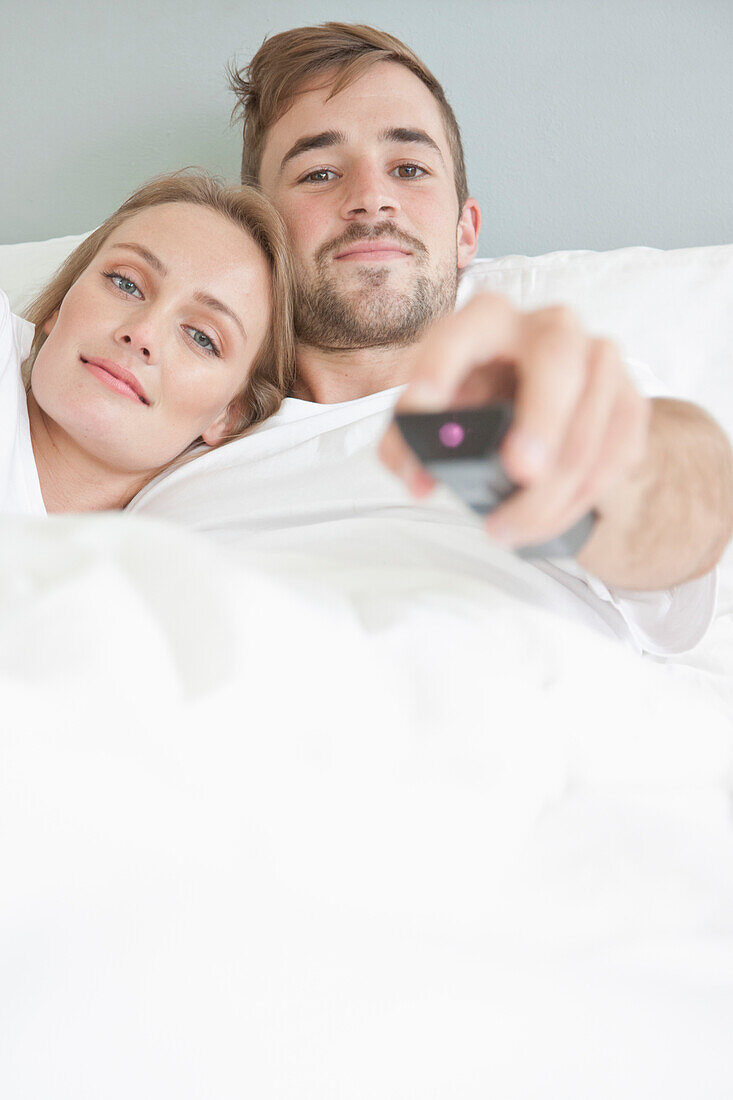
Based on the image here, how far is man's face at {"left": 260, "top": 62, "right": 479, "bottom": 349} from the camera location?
1217 mm

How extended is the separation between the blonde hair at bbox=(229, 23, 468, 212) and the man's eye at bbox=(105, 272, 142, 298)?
389mm

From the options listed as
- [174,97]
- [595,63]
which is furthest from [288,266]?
[595,63]

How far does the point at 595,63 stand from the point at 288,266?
0.65 m

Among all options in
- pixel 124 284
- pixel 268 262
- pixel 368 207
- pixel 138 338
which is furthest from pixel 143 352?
pixel 368 207

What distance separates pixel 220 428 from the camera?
1.19 meters

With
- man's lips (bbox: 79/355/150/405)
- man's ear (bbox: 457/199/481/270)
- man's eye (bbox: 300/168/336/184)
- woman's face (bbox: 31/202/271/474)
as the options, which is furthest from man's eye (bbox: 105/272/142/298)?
man's ear (bbox: 457/199/481/270)

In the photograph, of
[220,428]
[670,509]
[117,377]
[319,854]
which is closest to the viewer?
[319,854]

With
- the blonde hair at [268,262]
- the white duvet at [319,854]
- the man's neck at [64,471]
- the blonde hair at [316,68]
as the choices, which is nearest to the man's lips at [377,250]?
the blonde hair at [268,262]

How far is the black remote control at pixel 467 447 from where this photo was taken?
1.34ft

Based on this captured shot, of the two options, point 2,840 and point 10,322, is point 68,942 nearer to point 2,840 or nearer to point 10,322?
point 2,840

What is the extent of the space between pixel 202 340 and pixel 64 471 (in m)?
0.24

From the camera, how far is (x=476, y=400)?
1.43 ft

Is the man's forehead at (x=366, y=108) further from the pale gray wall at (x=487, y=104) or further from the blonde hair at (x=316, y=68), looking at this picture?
the pale gray wall at (x=487, y=104)

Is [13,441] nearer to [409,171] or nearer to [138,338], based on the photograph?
[138,338]
